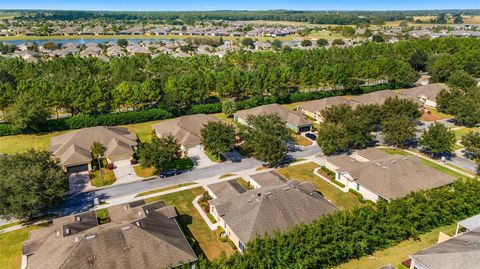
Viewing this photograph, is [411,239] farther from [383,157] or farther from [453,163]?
[453,163]

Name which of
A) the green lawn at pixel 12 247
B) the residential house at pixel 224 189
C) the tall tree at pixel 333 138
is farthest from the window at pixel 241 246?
the tall tree at pixel 333 138

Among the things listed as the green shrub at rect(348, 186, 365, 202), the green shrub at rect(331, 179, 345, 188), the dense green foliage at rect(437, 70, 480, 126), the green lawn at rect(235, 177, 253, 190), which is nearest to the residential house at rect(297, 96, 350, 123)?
the dense green foliage at rect(437, 70, 480, 126)

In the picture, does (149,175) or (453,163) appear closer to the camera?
(149,175)

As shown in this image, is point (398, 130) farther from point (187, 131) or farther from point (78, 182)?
point (78, 182)

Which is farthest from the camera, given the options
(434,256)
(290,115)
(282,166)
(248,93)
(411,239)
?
(248,93)

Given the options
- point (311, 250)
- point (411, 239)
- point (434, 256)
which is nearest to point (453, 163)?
point (411, 239)
